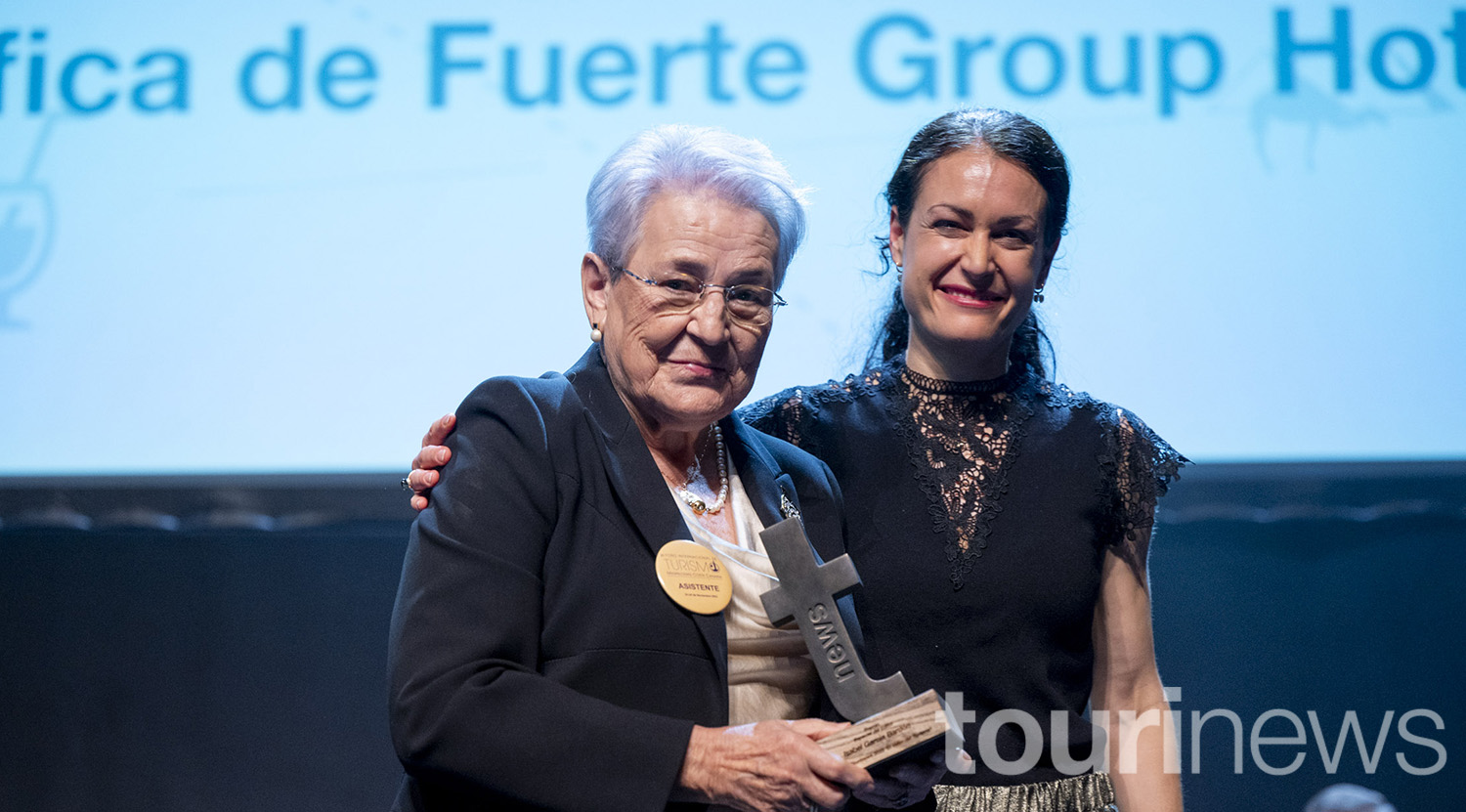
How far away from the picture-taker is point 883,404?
1.81 m

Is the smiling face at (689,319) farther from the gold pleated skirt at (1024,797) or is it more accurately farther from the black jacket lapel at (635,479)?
the gold pleated skirt at (1024,797)

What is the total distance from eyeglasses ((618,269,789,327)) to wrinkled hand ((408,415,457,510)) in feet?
0.93

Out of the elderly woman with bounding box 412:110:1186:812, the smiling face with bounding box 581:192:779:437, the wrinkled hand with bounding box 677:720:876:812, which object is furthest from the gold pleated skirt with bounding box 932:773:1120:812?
the smiling face with bounding box 581:192:779:437

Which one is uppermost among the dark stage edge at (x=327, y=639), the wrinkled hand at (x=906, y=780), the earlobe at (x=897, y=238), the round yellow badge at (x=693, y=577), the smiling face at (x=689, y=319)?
the earlobe at (x=897, y=238)

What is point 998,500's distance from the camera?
167cm

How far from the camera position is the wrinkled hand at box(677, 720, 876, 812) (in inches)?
40.8

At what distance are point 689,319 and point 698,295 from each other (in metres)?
0.03

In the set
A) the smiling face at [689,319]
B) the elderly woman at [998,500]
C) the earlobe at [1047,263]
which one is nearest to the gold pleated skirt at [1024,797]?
the elderly woman at [998,500]

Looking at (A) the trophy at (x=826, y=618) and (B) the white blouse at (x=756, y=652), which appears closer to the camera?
(A) the trophy at (x=826, y=618)

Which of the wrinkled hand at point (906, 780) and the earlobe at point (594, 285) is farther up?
the earlobe at point (594, 285)

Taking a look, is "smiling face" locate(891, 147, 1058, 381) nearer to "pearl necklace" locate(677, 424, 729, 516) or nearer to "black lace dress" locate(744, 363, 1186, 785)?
"black lace dress" locate(744, 363, 1186, 785)

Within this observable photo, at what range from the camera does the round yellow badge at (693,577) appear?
3.94 ft

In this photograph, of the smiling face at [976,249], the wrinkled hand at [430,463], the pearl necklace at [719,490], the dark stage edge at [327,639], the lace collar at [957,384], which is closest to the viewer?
the wrinkled hand at [430,463]

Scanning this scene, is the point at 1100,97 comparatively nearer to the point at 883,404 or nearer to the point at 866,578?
the point at 883,404
